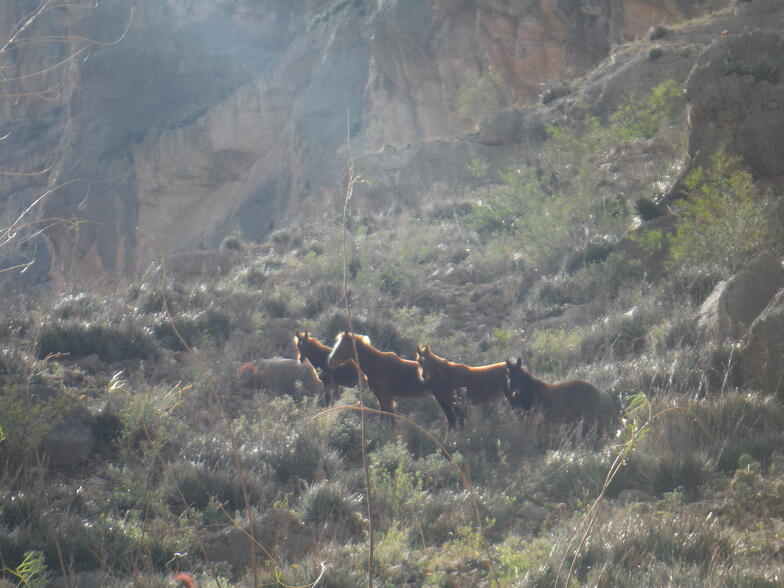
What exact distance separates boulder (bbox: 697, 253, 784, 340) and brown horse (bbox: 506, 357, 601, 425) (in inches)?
59.7

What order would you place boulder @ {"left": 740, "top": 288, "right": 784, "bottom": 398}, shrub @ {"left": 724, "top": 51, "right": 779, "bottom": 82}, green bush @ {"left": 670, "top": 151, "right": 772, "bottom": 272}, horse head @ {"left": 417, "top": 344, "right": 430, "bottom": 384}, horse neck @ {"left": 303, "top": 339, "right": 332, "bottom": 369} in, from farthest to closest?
shrub @ {"left": 724, "top": 51, "right": 779, "bottom": 82} → horse neck @ {"left": 303, "top": 339, "right": 332, "bottom": 369} → green bush @ {"left": 670, "top": 151, "right": 772, "bottom": 272} → horse head @ {"left": 417, "top": 344, "right": 430, "bottom": 384} → boulder @ {"left": 740, "top": 288, "right": 784, "bottom": 398}

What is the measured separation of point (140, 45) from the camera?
50844 millimetres

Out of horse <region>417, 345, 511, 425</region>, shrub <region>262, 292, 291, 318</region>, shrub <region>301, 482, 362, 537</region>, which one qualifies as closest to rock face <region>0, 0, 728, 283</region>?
shrub <region>262, 292, 291, 318</region>

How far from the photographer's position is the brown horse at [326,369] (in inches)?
341

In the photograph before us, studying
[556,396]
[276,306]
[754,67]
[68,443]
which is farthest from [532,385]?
[276,306]

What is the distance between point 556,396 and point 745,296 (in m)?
2.16

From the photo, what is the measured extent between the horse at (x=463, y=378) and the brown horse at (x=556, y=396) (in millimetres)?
286

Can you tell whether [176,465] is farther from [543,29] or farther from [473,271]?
[543,29]

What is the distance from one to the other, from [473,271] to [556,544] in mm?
10564

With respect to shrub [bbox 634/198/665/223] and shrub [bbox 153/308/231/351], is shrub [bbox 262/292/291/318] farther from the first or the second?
shrub [bbox 634/198/665/223]

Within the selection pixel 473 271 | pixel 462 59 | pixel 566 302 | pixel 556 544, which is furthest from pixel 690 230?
pixel 462 59

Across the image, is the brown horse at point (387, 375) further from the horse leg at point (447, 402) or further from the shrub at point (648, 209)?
the shrub at point (648, 209)

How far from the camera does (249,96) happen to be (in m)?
46.6

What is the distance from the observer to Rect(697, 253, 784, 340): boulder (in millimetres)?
7387
